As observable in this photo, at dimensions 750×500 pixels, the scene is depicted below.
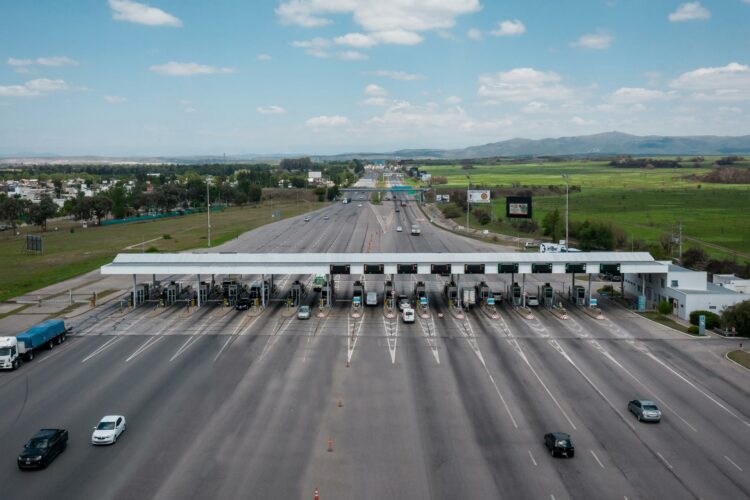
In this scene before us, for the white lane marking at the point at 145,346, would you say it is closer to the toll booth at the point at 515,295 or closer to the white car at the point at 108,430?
the white car at the point at 108,430

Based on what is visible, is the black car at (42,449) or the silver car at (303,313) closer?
the black car at (42,449)

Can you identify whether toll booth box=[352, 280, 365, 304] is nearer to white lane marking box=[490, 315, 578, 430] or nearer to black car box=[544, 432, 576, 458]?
white lane marking box=[490, 315, 578, 430]

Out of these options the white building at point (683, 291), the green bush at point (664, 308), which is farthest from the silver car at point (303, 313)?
the white building at point (683, 291)

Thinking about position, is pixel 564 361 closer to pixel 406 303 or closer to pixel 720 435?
pixel 720 435

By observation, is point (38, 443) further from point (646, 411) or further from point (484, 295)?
point (484, 295)

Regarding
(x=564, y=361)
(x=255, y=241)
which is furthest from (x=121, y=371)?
(x=255, y=241)

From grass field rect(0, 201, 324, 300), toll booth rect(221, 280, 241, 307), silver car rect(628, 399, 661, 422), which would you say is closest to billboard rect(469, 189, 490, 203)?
grass field rect(0, 201, 324, 300)
